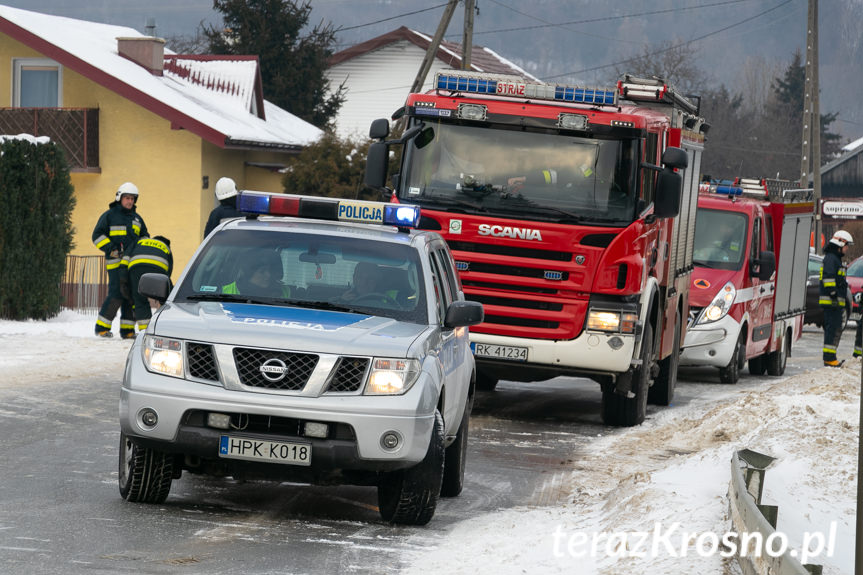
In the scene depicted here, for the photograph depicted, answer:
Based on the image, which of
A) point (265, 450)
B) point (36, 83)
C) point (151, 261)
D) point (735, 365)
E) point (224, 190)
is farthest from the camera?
point (36, 83)

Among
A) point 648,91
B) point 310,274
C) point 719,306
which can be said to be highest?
point 648,91

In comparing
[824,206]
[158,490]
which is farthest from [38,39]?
[824,206]

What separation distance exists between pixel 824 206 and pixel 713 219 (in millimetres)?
48124

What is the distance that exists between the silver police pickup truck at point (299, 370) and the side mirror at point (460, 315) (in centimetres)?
1

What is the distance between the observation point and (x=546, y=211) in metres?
12.7

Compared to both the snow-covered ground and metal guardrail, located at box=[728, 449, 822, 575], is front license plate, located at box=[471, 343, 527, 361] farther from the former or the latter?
metal guardrail, located at box=[728, 449, 822, 575]

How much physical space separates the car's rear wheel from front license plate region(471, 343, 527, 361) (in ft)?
15.9

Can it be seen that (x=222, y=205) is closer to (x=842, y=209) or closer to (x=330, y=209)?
(x=330, y=209)

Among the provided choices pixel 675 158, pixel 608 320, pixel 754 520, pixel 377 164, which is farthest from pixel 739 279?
pixel 754 520

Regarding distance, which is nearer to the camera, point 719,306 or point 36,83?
point 719,306

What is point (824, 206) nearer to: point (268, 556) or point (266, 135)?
point (266, 135)

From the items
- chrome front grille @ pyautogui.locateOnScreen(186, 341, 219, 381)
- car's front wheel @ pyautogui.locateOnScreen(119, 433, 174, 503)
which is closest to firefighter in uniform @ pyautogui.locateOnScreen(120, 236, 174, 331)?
car's front wheel @ pyautogui.locateOnScreen(119, 433, 174, 503)

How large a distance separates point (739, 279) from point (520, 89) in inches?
230

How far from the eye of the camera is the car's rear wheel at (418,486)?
26.2ft
